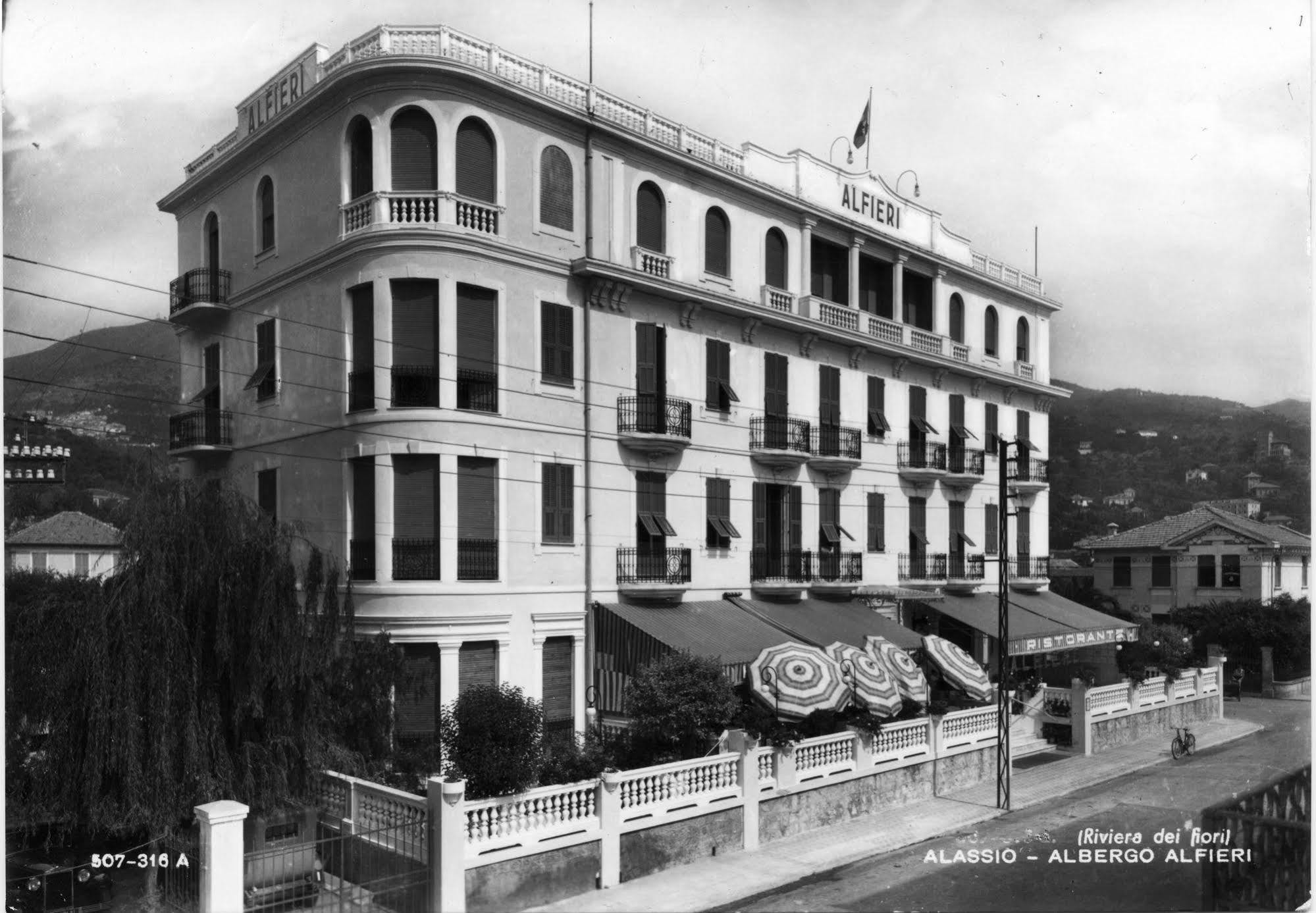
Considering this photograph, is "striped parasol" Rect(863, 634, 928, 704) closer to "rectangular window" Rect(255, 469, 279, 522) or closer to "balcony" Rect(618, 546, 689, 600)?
"balcony" Rect(618, 546, 689, 600)

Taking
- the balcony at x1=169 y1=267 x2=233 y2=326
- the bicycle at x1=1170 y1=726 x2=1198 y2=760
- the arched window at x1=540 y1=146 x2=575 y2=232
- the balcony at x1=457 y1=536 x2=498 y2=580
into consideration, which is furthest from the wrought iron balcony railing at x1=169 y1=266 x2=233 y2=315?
the bicycle at x1=1170 y1=726 x2=1198 y2=760

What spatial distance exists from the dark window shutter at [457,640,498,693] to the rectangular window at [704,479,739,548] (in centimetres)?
545

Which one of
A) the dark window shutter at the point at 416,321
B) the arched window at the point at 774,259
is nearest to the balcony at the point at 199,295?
the dark window shutter at the point at 416,321

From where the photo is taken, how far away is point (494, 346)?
17.5 meters

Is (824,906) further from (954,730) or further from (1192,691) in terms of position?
(1192,691)

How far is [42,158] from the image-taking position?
1351 centimetres

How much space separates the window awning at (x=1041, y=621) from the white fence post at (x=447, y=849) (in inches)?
615

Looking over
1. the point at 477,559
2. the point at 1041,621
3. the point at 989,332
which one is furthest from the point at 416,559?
the point at 989,332

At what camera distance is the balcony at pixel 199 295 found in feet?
57.0

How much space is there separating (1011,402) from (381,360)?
18409 mm

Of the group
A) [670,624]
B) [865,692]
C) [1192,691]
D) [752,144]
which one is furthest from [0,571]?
[1192,691]

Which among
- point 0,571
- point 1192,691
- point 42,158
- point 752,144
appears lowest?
point 1192,691

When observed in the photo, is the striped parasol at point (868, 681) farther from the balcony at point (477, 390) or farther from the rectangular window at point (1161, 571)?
the rectangular window at point (1161, 571)

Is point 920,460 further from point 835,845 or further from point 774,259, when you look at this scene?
point 835,845
